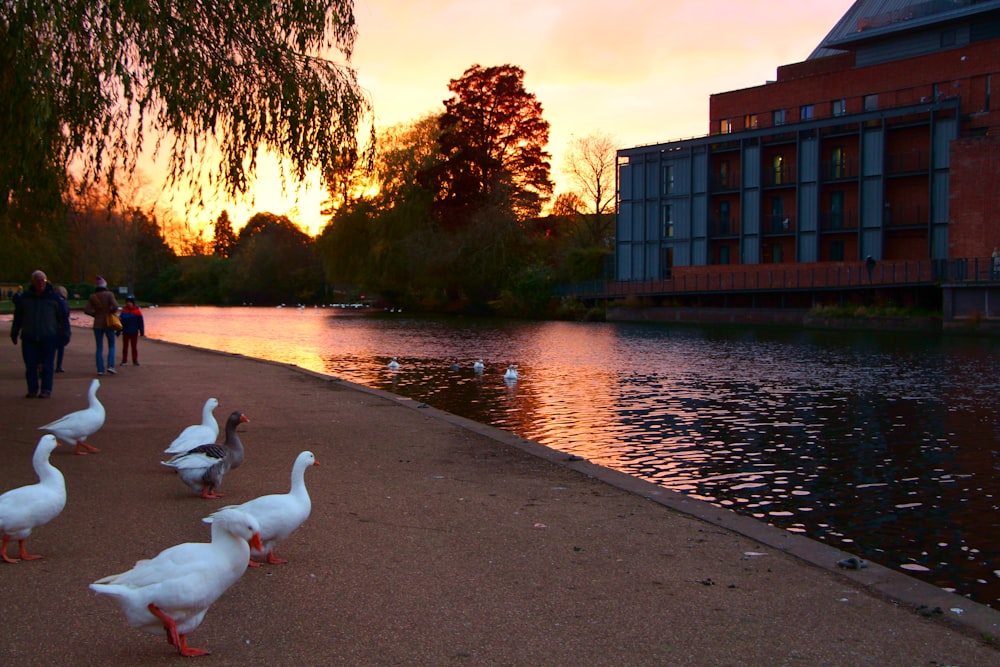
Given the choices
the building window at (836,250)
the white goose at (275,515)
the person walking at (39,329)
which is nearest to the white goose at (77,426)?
the white goose at (275,515)

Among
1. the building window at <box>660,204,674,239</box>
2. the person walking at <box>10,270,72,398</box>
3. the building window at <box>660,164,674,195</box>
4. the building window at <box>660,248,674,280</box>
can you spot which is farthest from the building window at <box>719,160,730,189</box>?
the person walking at <box>10,270,72,398</box>

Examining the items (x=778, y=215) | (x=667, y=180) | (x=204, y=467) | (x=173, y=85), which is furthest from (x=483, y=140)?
(x=204, y=467)

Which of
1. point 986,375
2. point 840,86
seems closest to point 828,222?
point 840,86

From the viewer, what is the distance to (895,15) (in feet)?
213

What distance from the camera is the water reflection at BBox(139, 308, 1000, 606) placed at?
9164 mm

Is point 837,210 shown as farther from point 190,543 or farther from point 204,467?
point 190,543

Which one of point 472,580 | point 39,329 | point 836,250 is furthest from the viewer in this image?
point 836,250

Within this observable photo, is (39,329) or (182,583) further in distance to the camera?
(39,329)

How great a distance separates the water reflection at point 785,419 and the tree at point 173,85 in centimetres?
585

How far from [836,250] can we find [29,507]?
201ft

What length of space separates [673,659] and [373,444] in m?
7.29

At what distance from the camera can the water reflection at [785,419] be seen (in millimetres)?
9164

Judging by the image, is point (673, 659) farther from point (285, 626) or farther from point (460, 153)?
point (460, 153)

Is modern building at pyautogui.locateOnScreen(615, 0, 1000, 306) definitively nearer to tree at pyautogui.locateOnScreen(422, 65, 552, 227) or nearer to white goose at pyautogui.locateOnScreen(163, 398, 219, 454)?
tree at pyautogui.locateOnScreen(422, 65, 552, 227)
